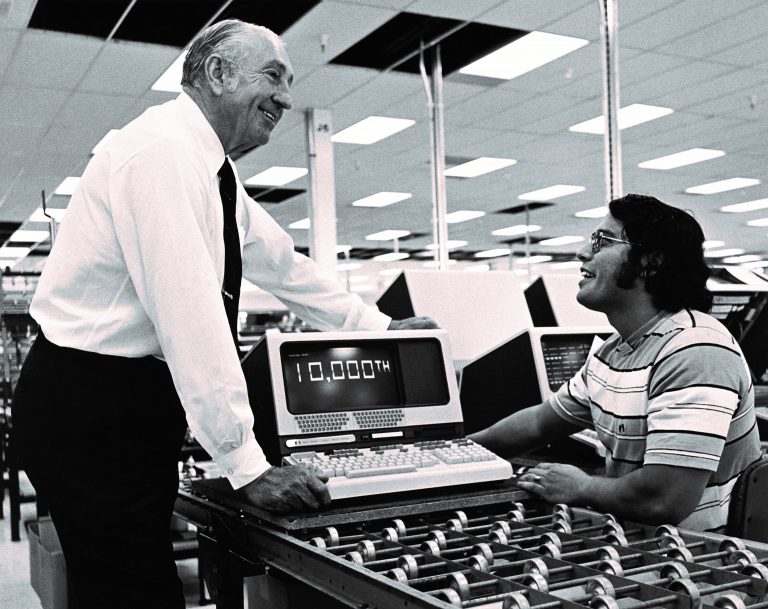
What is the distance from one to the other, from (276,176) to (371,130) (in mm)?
2019

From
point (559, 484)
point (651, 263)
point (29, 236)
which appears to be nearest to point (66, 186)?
point (29, 236)

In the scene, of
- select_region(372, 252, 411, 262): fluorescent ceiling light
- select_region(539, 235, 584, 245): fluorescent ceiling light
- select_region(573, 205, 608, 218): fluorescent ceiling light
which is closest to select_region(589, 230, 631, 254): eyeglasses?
select_region(573, 205, 608, 218): fluorescent ceiling light

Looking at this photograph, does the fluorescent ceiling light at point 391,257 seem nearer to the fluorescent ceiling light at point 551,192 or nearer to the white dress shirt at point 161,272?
the fluorescent ceiling light at point 551,192

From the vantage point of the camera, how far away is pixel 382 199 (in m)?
11.0

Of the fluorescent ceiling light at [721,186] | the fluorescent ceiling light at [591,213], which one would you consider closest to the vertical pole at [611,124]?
the fluorescent ceiling light at [721,186]

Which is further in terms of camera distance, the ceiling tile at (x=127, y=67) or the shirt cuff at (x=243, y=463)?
the ceiling tile at (x=127, y=67)

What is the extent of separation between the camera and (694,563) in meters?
1.10

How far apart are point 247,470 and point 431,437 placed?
0.56 m

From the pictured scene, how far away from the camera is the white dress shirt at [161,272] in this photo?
133cm

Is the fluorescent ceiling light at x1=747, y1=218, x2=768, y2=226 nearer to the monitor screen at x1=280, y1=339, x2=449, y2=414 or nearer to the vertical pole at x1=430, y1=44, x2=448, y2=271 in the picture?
the vertical pole at x1=430, y1=44, x2=448, y2=271

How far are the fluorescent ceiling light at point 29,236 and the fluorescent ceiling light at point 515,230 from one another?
23.3ft

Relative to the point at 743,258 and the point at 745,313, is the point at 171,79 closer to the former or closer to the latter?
the point at 745,313

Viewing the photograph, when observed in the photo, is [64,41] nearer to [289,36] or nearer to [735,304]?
[289,36]

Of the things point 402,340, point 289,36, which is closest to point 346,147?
point 289,36
